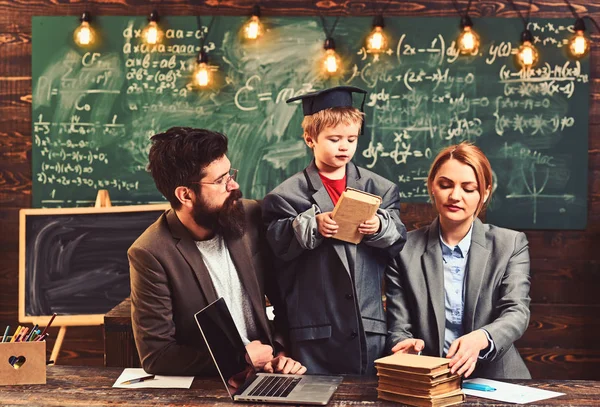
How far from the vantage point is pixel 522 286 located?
242cm

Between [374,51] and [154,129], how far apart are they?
1366 millimetres

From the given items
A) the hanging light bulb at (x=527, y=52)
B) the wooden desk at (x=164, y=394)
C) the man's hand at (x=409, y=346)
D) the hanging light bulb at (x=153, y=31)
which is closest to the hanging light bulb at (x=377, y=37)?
the hanging light bulb at (x=527, y=52)

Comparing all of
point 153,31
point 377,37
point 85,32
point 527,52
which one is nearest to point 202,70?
point 153,31

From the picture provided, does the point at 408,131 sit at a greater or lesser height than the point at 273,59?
lesser

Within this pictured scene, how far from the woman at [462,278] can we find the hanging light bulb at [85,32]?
105 inches

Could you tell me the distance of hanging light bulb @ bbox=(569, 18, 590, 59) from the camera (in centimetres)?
427

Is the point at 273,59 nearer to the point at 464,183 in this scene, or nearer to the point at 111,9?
the point at 111,9

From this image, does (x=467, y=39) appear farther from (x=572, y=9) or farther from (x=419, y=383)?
(x=419, y=383)

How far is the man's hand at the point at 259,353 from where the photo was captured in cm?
231

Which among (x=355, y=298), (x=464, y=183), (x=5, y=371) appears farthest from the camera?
(x=355, y=298)

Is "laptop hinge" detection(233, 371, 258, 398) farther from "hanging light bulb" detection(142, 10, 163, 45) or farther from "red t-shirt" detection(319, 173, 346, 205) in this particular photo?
"hanging light bulb" detection(142, 10, 163, 45)

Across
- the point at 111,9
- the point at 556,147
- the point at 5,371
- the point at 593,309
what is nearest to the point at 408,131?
the point at 556,147

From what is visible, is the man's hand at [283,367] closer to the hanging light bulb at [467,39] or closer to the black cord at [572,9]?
the hanging light bulb at [467,39]

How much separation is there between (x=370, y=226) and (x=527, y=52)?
2309 millimetres
